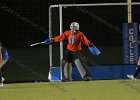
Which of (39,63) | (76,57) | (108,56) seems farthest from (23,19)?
(76,57)

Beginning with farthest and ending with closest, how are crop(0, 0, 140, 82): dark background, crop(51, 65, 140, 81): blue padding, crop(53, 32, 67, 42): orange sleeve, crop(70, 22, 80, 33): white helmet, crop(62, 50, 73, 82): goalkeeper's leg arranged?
crop(0, 0, 140, 82): dark background → crop(51, 65, 140, 81): blue padding → crop(53, 32, 67, 42): orange sleeve → crop(62, 50, 73, 82): goalkeeper's leg → crop(70, 22, 80, 33): white helmet

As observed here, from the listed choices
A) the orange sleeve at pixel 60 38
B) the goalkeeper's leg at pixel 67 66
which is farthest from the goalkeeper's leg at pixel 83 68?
the orange sleeve at pixel 60 38

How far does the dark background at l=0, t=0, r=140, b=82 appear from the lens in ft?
55.5

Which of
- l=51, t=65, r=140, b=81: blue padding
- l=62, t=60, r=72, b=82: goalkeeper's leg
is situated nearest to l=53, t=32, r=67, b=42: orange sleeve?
l=62, t=60, r=72, b=82: goalkeeper's leg

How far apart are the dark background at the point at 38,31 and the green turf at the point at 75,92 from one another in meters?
5.58

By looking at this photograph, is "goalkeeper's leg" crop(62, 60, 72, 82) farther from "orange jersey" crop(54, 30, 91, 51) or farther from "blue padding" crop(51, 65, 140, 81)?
"blue padding" crop(51, 65, 140, 81)

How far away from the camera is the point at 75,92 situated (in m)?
8.47

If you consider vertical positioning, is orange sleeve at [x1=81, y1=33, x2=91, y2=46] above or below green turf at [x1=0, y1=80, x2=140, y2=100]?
above

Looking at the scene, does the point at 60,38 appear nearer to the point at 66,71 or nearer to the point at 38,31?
the point at 66,71

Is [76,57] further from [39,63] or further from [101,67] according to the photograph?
[39,63]

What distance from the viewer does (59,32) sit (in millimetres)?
13375

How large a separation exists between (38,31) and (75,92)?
14417mm

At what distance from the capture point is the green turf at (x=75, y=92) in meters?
8.02

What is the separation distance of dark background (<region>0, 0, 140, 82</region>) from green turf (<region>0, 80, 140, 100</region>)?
5580mm
